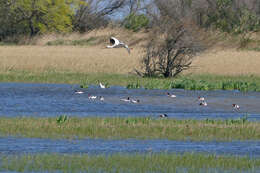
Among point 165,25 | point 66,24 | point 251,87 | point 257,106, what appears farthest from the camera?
point 66,24

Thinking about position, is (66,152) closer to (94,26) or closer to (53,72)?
(53,72)

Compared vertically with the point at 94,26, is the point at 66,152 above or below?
below

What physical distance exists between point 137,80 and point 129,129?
14.9 metres

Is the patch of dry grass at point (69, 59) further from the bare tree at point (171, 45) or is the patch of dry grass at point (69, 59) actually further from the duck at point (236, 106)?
the duck at point (236, 106)

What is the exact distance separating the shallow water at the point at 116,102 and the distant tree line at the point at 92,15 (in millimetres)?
28937

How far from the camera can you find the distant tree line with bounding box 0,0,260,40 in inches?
2298

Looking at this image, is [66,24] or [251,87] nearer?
[251,87]

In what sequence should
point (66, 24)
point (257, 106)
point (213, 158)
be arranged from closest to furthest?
1. point (213, 158)
2. point (257, 106)
3. point (66, 24)

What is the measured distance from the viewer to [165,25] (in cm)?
3216

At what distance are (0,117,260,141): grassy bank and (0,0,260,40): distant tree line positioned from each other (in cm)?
3912

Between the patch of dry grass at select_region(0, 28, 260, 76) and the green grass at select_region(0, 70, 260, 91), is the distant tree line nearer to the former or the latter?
the patch of dry grass at select_region(0, 28, 260, 76)

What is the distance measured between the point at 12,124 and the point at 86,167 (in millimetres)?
4870

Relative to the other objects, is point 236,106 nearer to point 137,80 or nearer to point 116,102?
point 116,102

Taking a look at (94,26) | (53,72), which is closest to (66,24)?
(94,26)
